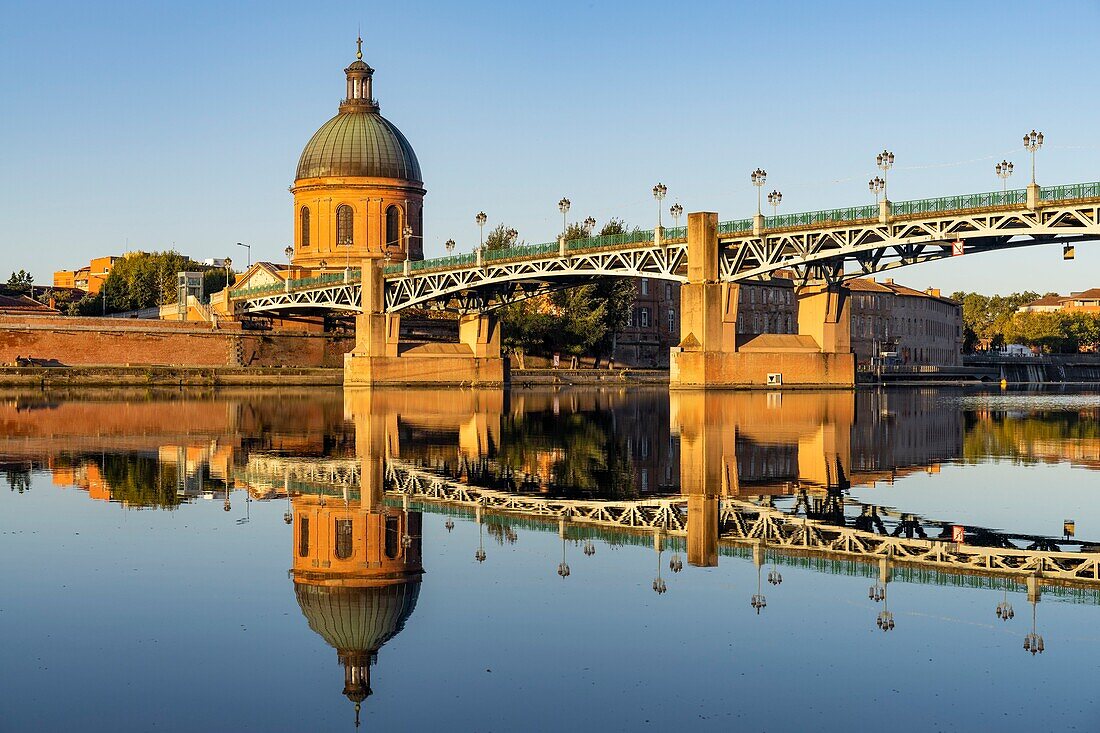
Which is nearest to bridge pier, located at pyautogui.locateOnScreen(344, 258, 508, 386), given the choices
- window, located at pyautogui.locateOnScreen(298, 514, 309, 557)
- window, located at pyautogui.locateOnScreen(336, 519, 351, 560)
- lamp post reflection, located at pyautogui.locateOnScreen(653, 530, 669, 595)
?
window, located at pyautogui.locateOnScreen(298, 514, 309, 557)

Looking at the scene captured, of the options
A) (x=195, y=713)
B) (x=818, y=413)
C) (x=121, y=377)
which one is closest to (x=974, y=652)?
(x=195, y=713)

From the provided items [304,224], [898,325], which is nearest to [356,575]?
[304,224]

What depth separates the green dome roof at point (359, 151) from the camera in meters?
114

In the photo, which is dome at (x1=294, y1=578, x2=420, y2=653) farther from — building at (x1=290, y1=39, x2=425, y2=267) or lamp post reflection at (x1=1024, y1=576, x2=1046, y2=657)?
building at (x1=290, y1=39, x2=425, y2=267)

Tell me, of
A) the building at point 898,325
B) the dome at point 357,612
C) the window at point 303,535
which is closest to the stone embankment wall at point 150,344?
the building at point 898,325

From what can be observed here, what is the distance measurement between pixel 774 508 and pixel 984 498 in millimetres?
5069

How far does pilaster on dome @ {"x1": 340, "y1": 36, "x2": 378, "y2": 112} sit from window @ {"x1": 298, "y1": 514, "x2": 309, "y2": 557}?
328 feet

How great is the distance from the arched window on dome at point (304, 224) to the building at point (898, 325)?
5638 cm

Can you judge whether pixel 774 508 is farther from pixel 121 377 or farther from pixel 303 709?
pixel 121 377

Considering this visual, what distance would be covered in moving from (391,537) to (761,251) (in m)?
61.1

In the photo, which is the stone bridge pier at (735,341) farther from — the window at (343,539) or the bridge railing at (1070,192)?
the window at (343,539)

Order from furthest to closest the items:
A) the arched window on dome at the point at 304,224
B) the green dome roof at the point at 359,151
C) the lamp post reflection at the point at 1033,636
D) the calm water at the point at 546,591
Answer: the arched window on dome at the point at 304,224 → the green dome roof at the point at 359,151 → the lamp post reflection at the point at 1033,636 → the calm water at the point at 546,591

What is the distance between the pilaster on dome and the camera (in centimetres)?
11912

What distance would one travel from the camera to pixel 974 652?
1343 centimetres
